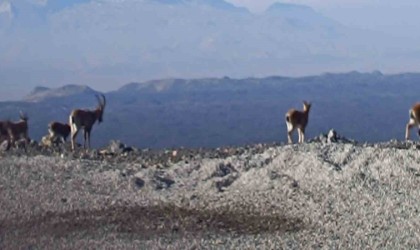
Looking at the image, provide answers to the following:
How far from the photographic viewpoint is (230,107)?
126562 mm

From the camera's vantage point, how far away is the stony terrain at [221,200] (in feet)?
62.9

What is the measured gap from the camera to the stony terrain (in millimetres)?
19172

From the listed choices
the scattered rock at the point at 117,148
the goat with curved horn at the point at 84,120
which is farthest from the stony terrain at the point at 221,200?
the goat with curved horn at the point at 84,120

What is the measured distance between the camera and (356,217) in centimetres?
2028

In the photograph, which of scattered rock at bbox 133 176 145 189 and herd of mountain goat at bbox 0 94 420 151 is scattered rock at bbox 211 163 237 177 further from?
herd of mountain goat at bbox 0 94 420 151

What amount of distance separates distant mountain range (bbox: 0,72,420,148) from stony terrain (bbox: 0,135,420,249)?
1251 inches

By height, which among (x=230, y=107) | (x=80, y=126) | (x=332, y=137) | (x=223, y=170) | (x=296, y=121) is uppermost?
(x=296, y=121)

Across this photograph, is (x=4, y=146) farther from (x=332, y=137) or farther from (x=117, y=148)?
(x=332, y=137)

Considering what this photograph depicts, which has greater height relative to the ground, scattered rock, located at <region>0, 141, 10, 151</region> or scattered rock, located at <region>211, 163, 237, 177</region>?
scattered rock, located at <region>211, 163, 237, 177</region>

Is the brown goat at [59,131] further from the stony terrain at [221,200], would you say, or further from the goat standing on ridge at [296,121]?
the stony terrain at [221,200]

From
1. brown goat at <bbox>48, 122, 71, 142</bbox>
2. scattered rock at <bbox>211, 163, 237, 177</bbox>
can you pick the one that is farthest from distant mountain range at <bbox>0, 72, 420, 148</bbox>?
scattered rock at <bbox>211, 163, 237, 177</bbox>

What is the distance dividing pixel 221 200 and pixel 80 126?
1486cm

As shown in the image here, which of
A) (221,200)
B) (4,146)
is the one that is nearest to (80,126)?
(4,146)

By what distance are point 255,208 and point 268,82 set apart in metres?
156
